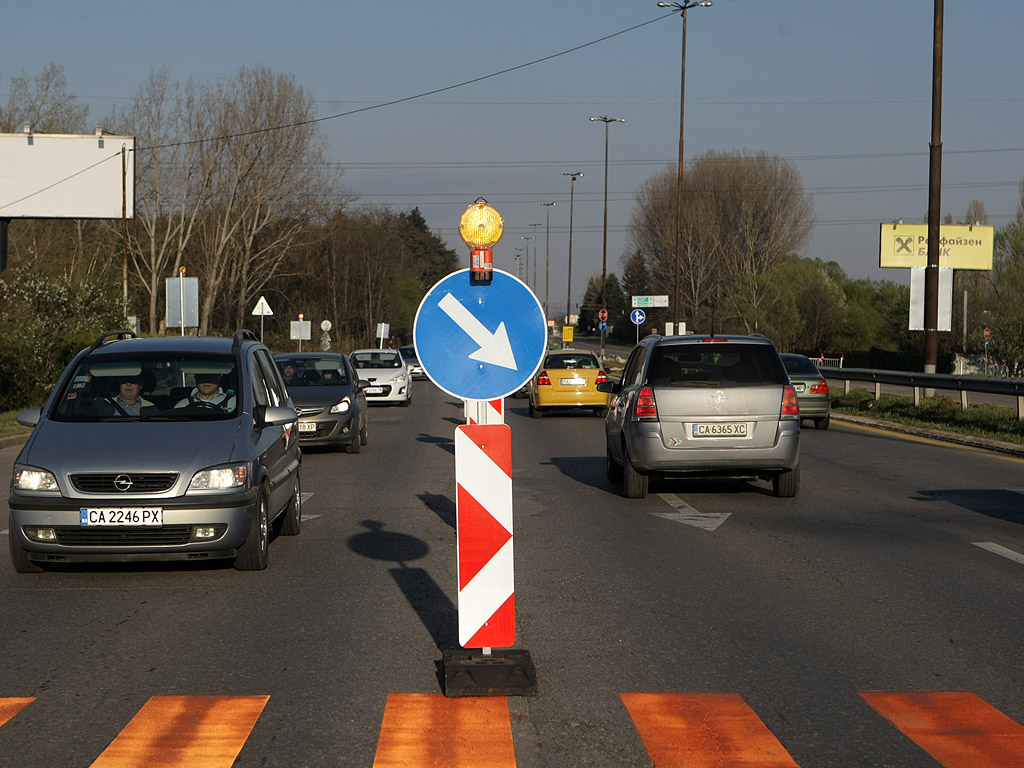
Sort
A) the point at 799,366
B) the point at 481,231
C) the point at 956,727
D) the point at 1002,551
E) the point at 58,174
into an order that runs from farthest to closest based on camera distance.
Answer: the point at 58,174
the point at 799,366
the point at 1002,551
the point at 481,231
the point at 956,727

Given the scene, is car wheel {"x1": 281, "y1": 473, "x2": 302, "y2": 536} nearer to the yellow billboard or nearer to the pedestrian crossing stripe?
the pedestrian crossing stripe

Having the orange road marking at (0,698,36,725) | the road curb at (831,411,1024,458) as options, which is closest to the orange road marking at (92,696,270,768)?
the orange road marking at (0,698,36,725)

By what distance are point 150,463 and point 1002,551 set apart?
6.23 metres

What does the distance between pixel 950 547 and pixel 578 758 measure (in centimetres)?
592

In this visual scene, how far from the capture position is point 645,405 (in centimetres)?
1253

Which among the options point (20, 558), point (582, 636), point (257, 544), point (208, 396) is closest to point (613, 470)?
point (208, 396)

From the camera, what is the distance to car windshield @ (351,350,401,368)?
36359 mm

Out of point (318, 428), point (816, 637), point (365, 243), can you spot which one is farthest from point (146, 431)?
point (365, 243)

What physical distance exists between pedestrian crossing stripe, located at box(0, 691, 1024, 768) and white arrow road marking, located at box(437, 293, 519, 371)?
152 cm

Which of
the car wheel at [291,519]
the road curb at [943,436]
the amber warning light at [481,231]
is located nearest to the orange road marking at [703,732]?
the amber warning light at [481,231]

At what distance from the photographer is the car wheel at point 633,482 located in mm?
12734

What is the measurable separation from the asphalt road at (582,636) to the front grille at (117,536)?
1.04 ft

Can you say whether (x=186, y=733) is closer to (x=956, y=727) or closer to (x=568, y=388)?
(x=956, y=727)

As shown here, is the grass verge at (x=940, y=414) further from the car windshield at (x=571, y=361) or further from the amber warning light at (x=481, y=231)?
the amber warning light at (x=481, y=231)
